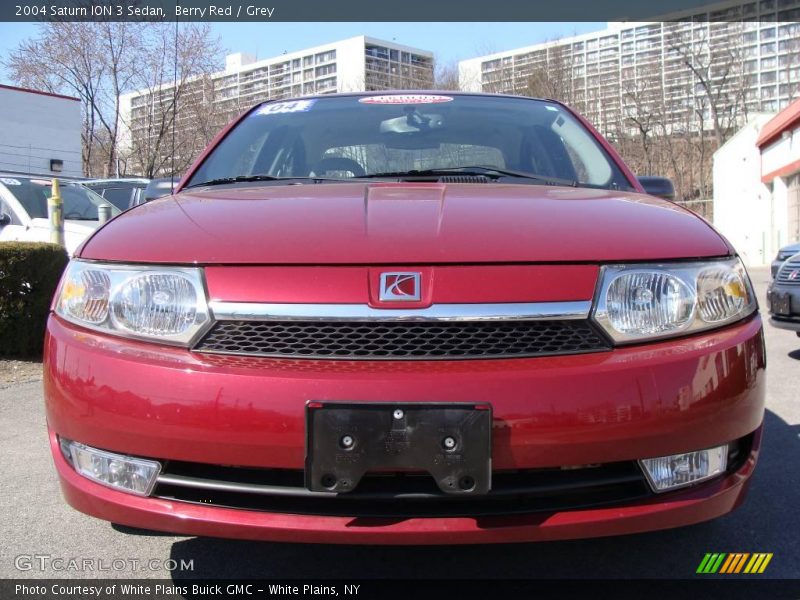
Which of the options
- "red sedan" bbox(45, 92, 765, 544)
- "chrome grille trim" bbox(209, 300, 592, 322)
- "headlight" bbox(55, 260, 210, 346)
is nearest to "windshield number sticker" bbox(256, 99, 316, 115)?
"red sedan" bbox(45, 92, 765, 544)

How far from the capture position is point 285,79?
5231cm

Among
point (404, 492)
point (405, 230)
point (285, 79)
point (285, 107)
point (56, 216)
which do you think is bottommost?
point (404, 492)

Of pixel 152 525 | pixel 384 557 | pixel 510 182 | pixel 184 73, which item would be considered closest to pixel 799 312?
pixel 510 182

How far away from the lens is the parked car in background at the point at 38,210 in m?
8.20

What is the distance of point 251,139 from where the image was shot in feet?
9.84

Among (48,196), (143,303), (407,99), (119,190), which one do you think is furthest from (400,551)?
(119,190)

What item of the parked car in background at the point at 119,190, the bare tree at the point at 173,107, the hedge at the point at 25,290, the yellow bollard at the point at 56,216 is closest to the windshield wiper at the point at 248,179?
the hedge at the point at 25,290

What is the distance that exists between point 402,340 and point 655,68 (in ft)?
150

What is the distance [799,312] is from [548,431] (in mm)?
5229

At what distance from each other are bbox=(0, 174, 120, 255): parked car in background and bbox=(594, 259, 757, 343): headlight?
761 cm

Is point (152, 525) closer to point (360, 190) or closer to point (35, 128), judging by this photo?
point (360, 190)

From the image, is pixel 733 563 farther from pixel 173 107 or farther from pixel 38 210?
pixel 173 107

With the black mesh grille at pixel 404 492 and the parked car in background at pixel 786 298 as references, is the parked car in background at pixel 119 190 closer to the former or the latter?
the parked car in background at pixel 786 298

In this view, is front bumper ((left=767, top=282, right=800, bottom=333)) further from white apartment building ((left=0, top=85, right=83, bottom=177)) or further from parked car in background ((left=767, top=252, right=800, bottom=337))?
white apartment building ((left=0, top=85, right=83, bottom=177))
